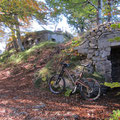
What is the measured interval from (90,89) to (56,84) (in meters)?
1.41

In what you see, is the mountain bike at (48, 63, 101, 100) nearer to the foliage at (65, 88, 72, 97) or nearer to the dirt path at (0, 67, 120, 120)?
the foliage at (65, 88, 72, 97)

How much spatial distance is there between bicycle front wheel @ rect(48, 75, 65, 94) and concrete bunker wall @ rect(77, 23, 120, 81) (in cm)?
169

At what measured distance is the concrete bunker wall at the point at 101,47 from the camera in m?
4.72

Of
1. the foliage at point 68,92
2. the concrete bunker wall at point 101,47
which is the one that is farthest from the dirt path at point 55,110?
the concrete bunker wall at point 101,47

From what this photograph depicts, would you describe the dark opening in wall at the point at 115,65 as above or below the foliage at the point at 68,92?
above

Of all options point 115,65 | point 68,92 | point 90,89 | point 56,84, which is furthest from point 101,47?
point 56,84

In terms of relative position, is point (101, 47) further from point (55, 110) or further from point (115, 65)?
point (55, 110)

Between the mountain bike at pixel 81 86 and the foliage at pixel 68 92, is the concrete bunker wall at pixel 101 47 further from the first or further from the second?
the foliage at pixel 68 92

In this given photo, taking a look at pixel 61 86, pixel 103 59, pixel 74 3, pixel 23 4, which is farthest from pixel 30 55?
pixel 103 59

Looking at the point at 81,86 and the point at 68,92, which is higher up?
the point at 81,86

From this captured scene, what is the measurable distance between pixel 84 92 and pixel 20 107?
2.36 m

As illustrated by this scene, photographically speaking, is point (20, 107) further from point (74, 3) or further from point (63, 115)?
point (74, 3)

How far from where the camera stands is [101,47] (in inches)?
193

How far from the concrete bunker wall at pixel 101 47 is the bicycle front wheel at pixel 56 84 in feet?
5.53
